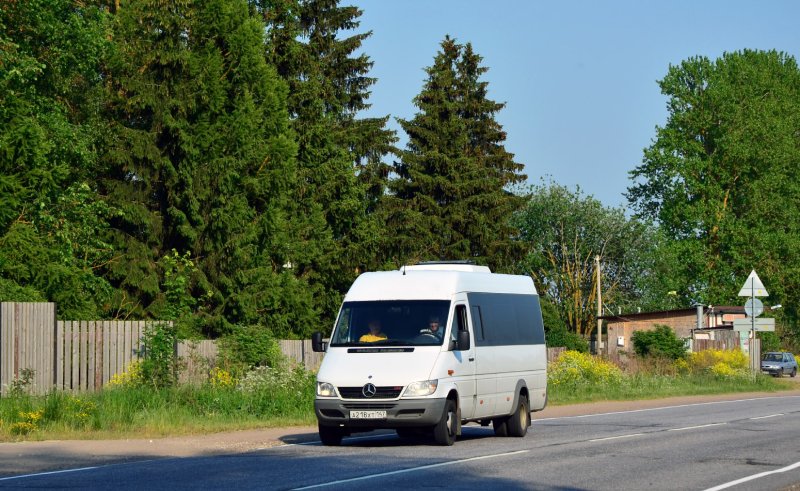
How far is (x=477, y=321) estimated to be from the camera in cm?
2052

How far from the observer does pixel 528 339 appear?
909 inches

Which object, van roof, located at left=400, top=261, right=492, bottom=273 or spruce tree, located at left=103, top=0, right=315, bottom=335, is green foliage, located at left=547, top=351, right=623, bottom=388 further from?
van roof, located at left=400, top=261, right=492, bottom=273

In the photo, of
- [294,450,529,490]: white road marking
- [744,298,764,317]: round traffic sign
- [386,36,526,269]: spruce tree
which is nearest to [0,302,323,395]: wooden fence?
[294,450,529,490]: white road marking

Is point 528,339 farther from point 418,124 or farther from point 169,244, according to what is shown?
point 418,124

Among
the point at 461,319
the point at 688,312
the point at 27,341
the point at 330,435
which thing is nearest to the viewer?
the point at 330,435

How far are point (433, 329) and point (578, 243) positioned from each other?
75.1m

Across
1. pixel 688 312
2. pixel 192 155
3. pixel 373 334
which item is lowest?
pixel 373 334

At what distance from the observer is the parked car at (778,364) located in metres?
70.8

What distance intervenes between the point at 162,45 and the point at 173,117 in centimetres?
237

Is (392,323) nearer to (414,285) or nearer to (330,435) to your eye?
(414,285)

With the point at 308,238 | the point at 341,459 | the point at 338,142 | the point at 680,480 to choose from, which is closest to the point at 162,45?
the point at 308,238

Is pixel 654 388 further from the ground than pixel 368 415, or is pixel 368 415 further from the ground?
pixel 368 415

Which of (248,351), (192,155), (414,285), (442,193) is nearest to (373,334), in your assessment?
(414,285)

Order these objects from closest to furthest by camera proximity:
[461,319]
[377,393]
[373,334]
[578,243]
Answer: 1. [377,393]
2. [373,334]
3. [461,319]
4. [578,243]
